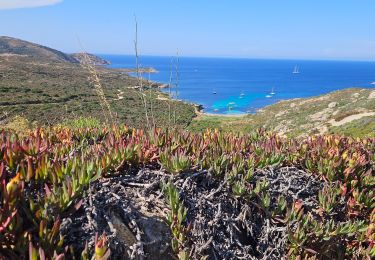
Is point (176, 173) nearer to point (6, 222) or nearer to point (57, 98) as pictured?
point (6, 222)

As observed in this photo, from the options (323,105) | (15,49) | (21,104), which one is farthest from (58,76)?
(15,49)

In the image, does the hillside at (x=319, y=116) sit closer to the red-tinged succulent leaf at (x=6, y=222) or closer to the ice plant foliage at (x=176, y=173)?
the ice plant foliage at (x=176, y=173)

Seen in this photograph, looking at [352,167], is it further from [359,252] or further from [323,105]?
[323,105]

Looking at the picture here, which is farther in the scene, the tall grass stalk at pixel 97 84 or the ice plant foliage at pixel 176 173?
the tall grass stalk at pixel 97 84

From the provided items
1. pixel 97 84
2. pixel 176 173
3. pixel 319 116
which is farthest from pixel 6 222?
pixel 319 116

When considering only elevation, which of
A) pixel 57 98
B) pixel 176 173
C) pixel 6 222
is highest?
pixel 6 222

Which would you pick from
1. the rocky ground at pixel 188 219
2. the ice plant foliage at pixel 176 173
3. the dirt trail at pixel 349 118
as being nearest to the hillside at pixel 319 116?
the dirt trail at pixel 349 118
